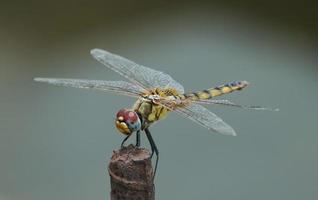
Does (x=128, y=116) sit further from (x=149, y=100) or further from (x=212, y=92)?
(x=212, y=92)

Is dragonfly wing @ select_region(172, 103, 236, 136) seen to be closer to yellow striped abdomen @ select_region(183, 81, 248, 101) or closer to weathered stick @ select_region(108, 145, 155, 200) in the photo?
yellow striped abdomen @ select_region(183, 81, 248, 101)

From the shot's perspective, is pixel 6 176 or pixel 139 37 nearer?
pixel 6 176

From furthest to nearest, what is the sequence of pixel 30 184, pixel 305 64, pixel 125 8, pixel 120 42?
pixel 125 8 → pixel 120 42 → pixel 305 64 → pixel 30 184

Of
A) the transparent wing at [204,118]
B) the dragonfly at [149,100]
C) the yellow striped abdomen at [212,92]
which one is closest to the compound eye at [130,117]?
the dragonfly at [149,100]

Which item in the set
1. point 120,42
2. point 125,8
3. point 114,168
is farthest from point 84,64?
point 114,168

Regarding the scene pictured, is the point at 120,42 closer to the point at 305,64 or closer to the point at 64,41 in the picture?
the point at 64,41

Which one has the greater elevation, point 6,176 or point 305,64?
point 305,64

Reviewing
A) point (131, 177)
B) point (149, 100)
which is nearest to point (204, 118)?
point (149, 100)
